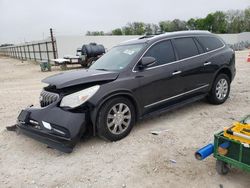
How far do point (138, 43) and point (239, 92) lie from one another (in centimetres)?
375

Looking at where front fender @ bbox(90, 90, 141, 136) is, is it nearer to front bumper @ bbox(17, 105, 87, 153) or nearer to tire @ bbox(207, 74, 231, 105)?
front bumper @ bbox(17, 105, 87, 153)

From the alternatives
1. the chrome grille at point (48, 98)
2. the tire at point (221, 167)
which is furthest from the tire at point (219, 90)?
the chrome grille at point (48, 98)

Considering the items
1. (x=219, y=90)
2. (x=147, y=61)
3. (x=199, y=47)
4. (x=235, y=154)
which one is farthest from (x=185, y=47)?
(x=235, y=154)

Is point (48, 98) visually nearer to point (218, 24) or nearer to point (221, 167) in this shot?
point (221, 167)

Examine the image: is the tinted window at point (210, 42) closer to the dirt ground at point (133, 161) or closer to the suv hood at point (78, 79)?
the dirt ground at point (133, 161)

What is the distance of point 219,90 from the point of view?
18.4 ft

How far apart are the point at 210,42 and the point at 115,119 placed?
3129 millimetres

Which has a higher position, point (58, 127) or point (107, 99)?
point (107, 99)

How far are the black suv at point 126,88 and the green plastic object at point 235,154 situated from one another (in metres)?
1.68

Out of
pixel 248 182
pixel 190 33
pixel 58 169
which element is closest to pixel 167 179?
pixel 248 182

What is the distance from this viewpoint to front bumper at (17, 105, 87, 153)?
Answer: 139 inches

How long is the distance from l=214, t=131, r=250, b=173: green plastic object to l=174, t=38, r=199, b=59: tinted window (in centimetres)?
244

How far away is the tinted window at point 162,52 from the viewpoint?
14.8 feet

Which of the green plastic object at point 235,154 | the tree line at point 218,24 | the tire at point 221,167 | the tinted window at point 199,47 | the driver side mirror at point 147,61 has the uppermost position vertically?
the tree line at point 218,24
